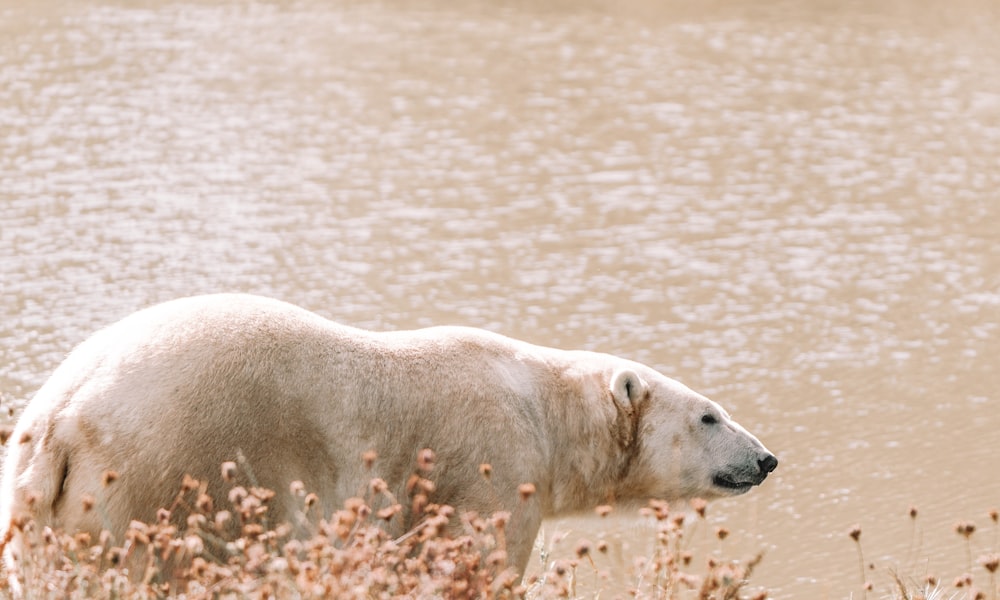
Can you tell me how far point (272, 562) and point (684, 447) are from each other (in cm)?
Answer: 292

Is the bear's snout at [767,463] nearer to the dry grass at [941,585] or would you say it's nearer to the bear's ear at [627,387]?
the dry grass at [941,585]

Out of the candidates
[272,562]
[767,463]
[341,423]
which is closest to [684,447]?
[767,463]

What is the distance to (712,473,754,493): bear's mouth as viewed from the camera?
7.04 metres

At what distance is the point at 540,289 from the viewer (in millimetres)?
11297

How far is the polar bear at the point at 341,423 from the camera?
5.31 metres

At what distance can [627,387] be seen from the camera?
682 cm

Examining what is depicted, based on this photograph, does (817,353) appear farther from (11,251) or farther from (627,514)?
(11,251)

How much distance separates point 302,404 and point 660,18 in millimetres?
16593

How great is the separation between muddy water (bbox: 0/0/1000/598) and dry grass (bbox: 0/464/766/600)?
2.22 feet

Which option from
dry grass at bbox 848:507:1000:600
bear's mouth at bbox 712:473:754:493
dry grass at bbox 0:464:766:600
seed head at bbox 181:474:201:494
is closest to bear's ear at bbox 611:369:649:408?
bear's mouth at bbox 712:473:754:493

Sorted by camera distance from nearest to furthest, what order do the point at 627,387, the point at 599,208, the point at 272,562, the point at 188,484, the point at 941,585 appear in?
the point at 272,562 → the point at 188,484 → the point at 627,387 → the point at 941,585 → the point at 599,208

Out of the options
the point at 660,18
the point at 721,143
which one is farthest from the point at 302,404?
the point at 660,18

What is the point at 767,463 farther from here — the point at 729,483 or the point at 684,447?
the point at 684,447

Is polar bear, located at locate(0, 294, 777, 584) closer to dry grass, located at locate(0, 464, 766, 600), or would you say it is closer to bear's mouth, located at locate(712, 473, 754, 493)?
bear's mouth, located at locate(712, 473, 754, 493)
